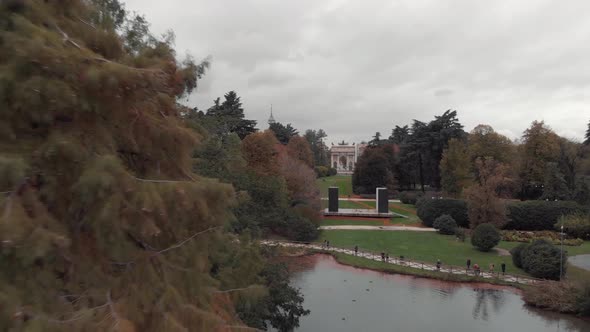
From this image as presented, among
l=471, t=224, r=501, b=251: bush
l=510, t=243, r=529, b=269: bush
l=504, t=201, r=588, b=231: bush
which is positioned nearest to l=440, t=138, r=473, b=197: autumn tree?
l=504, t=201, r=588, b=231: bush

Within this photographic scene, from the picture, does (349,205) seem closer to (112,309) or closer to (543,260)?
(543,260)

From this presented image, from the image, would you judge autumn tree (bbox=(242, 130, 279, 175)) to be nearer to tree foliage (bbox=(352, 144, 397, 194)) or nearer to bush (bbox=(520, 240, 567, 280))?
bush (bbox=(520, 240, 567, 280))

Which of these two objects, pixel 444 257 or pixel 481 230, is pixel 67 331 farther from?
pixel 481 230

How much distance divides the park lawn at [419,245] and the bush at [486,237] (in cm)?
43

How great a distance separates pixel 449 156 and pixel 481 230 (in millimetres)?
14304

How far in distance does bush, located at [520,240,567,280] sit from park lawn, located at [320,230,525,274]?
0.87 metres

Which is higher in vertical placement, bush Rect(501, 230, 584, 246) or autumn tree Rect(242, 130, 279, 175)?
autumn tree Rect(242, 130, 279, 175)

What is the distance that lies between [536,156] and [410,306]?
30438 millimetres

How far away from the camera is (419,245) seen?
997 inches

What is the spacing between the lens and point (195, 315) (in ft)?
11.5

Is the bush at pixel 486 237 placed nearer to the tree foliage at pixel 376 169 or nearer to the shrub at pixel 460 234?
the shrub at pixel 460 234

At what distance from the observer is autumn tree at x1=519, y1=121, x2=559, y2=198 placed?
37.7 meters

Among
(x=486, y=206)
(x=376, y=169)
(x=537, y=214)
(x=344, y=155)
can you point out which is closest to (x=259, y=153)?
(x=486, y=206)

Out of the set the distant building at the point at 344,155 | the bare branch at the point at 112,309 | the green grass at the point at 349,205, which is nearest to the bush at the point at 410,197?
the green grass at the point at 349,205
